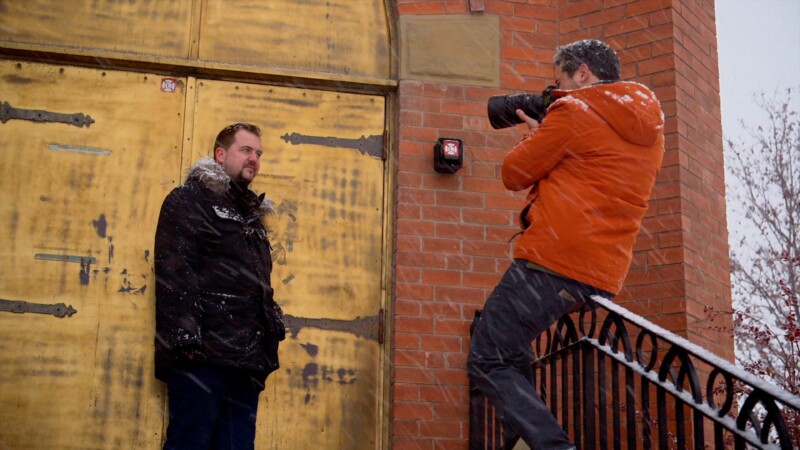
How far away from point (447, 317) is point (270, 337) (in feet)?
5.20

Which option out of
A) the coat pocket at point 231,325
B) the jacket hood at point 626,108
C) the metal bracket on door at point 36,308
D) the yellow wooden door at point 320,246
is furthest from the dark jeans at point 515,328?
the metal bracket on door at point 36,308

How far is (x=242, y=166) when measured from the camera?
4.19m

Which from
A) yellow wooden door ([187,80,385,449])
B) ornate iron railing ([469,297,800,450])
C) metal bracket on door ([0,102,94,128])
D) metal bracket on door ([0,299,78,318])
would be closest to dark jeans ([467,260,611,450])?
ornate iron railing ([469,297,800,450])

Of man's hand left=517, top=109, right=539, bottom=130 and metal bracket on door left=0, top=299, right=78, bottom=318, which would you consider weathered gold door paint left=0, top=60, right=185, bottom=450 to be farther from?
man's hand left=517, top=109, right=539, bottom=130

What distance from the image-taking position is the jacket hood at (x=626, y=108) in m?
3.49

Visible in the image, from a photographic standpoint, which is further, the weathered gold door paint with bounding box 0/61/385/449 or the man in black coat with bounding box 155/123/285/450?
the weathered gold door paint with bounding box 0/61/385/449

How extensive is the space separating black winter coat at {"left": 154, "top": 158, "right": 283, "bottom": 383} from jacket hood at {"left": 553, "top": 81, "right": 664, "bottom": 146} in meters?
1.42

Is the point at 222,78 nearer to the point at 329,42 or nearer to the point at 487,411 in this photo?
the point at 329,42

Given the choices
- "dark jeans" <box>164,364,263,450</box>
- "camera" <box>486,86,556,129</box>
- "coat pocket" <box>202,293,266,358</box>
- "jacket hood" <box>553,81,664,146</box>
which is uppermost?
"camera" <box>486,86,556,129</box>

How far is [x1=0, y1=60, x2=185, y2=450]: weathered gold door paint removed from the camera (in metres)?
4.88

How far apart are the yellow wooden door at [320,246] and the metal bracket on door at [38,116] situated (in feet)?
2.02

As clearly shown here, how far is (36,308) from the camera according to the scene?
16.4 ft

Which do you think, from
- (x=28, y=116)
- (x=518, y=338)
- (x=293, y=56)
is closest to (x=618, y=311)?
(x=518, y=338)

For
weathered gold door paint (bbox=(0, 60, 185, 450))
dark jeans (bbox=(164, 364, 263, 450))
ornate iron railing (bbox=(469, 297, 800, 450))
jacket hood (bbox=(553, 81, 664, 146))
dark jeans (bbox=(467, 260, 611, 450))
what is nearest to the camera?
ornate iron railing (bbox=(469, 297, 800, 450))
